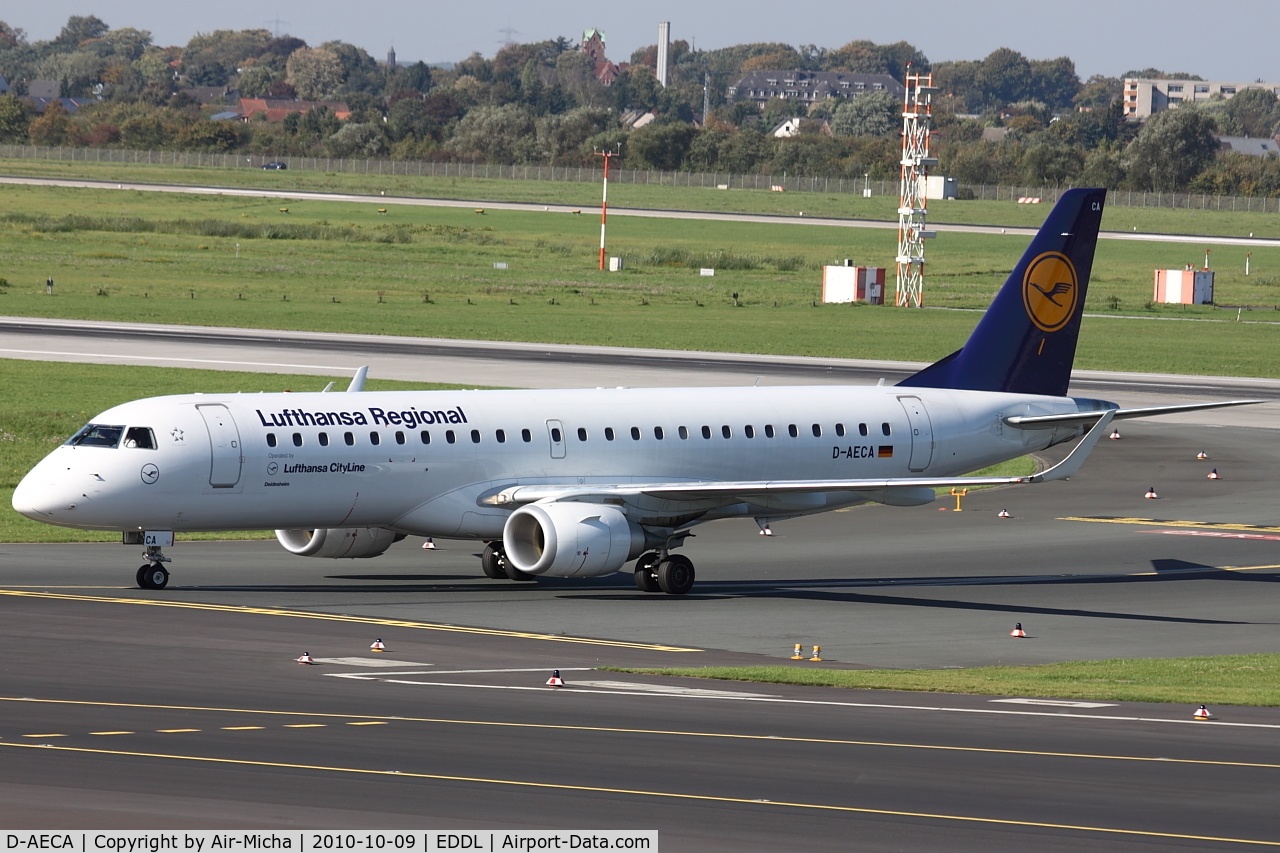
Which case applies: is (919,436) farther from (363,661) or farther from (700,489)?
(363,661)

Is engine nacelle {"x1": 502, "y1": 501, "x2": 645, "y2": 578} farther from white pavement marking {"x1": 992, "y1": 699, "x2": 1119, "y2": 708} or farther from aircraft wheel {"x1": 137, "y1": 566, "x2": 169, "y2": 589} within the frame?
white pavement marking {"x1": 992, "y1": 699, "x2": 1119, "y2": 708}

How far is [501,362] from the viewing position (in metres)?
84.3

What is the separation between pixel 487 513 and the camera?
4003 centimetres

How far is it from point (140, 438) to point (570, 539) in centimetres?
874

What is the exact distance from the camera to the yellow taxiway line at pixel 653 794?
18906 millimetres

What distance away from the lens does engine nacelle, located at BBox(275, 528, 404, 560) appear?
4088 cm

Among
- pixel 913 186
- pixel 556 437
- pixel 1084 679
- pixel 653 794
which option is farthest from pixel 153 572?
pixel 913 186

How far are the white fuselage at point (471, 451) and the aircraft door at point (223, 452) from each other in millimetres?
28

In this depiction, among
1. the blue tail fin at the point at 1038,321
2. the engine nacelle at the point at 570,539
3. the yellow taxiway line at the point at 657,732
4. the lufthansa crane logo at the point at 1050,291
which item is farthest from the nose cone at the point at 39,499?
the lufthansa crane logo at the point at 1050,291

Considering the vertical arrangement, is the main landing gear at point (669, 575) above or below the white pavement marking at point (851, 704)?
below

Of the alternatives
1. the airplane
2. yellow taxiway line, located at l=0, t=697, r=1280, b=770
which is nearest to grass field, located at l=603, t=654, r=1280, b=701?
yellow taxiway line, located at l=0, t=697, r=1280, b=770

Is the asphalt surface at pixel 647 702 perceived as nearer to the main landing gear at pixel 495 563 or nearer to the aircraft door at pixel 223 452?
the main landing gear at pixel 495 563

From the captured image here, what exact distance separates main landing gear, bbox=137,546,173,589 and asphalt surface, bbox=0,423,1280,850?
65 centimetres

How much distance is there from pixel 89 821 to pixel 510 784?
4.61m
